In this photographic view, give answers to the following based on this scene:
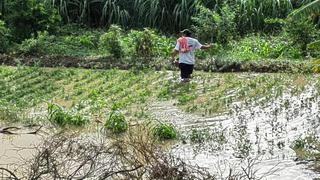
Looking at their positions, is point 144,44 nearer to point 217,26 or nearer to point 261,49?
point 217,26

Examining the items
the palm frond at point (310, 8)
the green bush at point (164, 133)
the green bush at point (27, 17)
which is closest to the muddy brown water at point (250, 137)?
the green bush at point (164, 133)

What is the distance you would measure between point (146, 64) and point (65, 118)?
4658mm

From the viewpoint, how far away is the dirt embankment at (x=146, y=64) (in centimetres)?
1333

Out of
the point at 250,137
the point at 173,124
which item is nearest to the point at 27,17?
the point at 173,124

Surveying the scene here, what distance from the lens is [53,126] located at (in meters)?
9.80

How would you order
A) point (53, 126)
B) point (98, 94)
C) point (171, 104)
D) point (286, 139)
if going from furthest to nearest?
1. point (98, 94)
2. point (171, 104)
3. point (53, 126)
4. point (286, 139)

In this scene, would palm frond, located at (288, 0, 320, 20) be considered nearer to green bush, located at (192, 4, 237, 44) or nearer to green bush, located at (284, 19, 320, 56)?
green bush, located at (284, 19, 320, 56)

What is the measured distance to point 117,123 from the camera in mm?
9367

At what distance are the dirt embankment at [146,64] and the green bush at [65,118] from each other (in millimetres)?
4290

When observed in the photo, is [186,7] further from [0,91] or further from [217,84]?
[0,91]

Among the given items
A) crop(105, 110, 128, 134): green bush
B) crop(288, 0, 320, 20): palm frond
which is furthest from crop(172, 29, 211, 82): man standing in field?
crop(288, 0, 320, 20): palm frond

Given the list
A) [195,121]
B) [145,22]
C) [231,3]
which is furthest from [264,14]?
[195,121]

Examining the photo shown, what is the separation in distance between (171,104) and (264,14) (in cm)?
699

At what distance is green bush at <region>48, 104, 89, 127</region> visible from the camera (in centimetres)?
983
